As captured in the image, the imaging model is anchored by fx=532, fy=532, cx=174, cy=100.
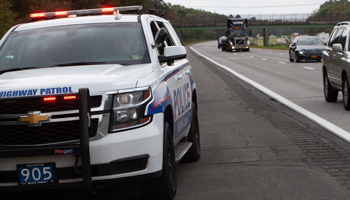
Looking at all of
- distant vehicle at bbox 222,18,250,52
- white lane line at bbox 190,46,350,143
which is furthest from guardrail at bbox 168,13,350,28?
white lane line at bbox 190,46,350,143

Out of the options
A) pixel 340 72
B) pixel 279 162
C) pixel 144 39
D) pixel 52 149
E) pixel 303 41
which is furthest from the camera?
pixel 303 41

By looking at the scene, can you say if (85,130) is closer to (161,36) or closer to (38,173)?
(38,173)

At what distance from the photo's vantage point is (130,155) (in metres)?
4.24

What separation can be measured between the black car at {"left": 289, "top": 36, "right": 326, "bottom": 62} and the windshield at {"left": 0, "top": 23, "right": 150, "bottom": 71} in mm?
26477

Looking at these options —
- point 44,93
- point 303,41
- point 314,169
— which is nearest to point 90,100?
point 44,93

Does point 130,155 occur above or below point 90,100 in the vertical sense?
below

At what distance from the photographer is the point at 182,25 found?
125 meters

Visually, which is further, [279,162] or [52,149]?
[279,162]

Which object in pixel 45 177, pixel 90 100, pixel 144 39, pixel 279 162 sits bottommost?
pixel 279 162

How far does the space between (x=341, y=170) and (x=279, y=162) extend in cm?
80

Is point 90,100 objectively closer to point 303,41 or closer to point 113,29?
point 113,29

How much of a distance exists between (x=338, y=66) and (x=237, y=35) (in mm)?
52406

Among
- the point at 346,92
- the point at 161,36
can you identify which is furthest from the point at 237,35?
the point at 161,36

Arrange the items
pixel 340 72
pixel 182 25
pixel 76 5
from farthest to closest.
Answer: pixel 182 25, pixel 76 5, pixel 340 72
